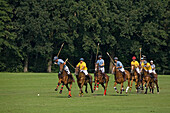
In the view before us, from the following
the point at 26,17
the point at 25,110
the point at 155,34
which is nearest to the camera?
the point at 25,110

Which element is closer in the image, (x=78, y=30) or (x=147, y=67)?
(x=147, y=67)

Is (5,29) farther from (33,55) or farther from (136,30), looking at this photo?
(136,30)

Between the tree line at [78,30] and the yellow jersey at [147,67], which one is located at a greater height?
the tree line at [78,30]

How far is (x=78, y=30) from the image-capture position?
75375mm

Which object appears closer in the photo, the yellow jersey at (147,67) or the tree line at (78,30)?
the yellow jersey at (147,67)

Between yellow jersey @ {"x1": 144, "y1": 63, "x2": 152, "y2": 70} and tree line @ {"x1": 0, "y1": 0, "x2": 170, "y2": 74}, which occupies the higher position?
tree line @ {"x1": 0, "y1": 0, "x2": 170, "y2": 74}

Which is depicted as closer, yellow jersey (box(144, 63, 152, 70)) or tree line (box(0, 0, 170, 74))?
yellow jersey (box(144, 63, 152, 70))

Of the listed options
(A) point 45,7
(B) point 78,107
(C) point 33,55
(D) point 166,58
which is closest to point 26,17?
(A) point 45,7

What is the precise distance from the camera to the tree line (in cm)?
7175

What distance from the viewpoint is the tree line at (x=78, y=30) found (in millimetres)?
71750

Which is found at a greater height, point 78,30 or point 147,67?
point 78,30

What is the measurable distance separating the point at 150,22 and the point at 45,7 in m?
16.4

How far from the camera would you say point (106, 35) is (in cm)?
7481

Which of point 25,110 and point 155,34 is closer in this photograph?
point 25,110
